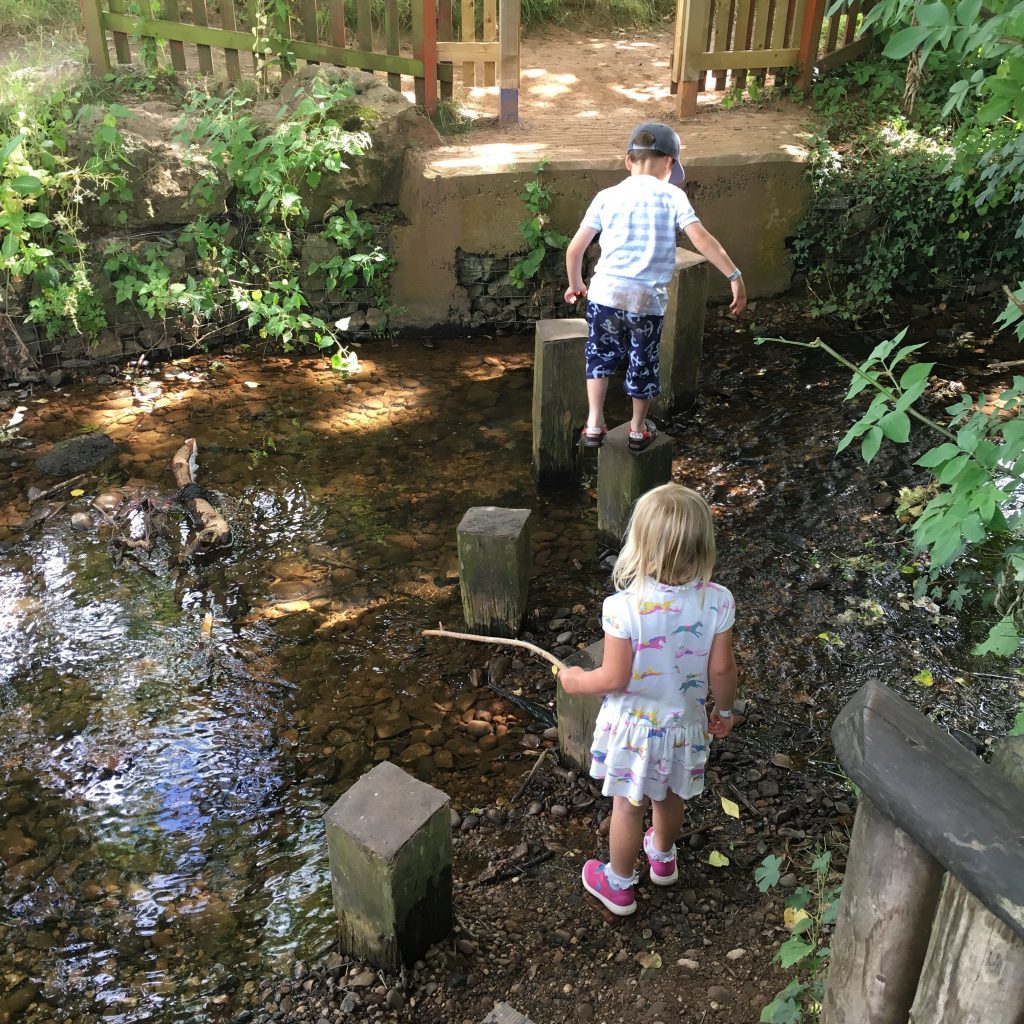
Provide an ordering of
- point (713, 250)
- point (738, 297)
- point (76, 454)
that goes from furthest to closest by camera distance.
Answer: point (76, 454) → point (738, 297) → point (713, 250)

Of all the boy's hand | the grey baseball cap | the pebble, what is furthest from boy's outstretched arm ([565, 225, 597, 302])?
the pebble

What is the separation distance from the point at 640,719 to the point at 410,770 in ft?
3.89

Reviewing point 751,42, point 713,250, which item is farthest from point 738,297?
point 751,42

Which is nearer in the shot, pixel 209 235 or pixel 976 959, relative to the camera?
pixel 976 959

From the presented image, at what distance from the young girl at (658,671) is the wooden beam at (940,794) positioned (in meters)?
1.07

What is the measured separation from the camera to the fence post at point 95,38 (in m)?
6.68

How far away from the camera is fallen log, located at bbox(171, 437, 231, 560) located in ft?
15.5

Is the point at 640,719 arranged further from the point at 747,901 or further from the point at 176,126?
the point at 176,126

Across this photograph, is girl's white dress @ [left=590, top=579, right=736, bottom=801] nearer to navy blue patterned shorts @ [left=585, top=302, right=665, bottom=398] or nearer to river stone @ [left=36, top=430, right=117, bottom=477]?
navy blue patterned shorts @ [left=585, top=302, right=665, bottom=398]

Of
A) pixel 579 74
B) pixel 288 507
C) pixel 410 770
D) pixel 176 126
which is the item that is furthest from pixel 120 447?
pixel 579 74

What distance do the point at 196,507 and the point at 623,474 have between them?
216cm

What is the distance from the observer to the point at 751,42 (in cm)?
795

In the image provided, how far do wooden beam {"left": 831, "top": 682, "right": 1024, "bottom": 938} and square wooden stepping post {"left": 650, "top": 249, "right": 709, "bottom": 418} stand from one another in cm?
433

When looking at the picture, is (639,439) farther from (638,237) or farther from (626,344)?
(638,237)
